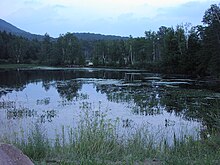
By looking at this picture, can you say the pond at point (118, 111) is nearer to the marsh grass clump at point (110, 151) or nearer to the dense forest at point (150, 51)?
the marsh grass clump at point (110, 151)

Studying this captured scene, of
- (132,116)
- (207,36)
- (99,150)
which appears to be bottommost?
(132,116)

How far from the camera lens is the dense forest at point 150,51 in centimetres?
5169

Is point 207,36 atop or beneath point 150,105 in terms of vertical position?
atop

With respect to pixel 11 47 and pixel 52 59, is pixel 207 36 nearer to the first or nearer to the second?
pixel 52 59

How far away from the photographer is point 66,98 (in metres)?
25.8

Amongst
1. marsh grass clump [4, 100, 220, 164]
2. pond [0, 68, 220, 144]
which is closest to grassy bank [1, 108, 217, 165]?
marsh grass clump [4, 100, 220, 164]

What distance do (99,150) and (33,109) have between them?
13.9 meters

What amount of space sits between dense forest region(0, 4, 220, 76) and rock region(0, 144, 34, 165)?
1725 inches

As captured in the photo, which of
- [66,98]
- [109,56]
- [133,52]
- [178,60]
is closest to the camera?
[66,98]

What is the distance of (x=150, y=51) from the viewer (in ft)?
282

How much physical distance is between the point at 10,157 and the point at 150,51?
82984mm

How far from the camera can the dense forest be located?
5169 centimetres

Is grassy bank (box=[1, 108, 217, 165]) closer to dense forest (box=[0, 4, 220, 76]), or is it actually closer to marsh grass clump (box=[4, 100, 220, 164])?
marsh grass clump (box=[4, 100, 220, 164])

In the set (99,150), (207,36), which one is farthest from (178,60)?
(99,150)
